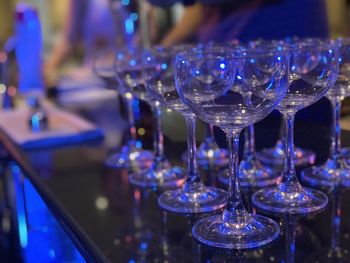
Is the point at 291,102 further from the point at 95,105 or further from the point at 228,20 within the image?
the point at 95,105

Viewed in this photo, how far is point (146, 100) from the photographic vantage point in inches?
38.1

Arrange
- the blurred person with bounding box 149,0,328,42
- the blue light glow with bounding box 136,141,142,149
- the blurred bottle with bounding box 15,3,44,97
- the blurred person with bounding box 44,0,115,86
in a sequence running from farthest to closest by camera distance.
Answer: the blurred person with bounding box 44,0,115,86 < the blurred bottle with bounding box 15,3,44,97 < the blurred person with bounding box 149,0,328,42 < the blue light glow with bounding box 136,141,142,149

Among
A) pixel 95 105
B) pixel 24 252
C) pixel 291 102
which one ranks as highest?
pixel 291 102

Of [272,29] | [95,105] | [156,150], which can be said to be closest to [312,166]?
[156,150]

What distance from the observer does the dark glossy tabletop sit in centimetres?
59

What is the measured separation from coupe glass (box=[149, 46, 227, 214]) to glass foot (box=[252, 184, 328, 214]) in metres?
0.05

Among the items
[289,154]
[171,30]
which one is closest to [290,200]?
[289,154]

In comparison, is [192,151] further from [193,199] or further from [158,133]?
[158,133]

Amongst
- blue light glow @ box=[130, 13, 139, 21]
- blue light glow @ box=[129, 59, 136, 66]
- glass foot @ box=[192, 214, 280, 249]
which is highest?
blue light glow @ box=[130, 13, 139, 21]

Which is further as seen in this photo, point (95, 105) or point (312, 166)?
point (95, 105)

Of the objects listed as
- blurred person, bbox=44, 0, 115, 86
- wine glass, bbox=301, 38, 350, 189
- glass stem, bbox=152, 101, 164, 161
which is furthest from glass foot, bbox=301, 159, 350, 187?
blurred person, bbox=44, 0, 115, 86

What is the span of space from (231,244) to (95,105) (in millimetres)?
1232

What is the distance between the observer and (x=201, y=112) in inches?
24.3

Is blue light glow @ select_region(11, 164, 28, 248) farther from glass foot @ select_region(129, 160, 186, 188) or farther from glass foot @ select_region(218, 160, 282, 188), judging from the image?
glass foot @ select_region(218, 160, 282, 188)
